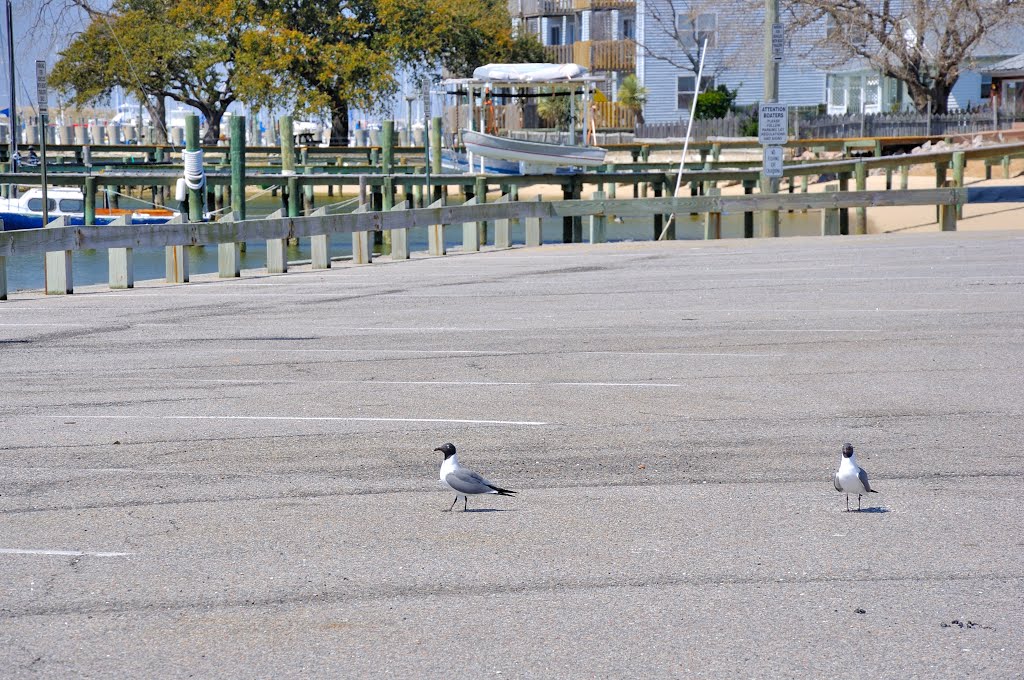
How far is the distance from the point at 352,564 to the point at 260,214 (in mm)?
56287

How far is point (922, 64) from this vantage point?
58.2 m

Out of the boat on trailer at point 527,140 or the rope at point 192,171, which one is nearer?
the rope at point 192,171

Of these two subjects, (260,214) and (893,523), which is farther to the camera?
(260,214)

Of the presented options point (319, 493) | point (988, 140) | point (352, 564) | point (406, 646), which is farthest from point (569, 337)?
point (988, 140)

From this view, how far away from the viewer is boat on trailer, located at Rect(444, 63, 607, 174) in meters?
42.5

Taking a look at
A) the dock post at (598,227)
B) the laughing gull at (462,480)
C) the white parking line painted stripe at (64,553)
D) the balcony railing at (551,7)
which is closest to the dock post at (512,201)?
the dock post at (598,227)

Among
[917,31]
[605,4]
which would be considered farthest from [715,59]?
[917,31]

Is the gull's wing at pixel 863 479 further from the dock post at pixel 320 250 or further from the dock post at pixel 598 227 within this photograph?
the dock post at pixel 598 227

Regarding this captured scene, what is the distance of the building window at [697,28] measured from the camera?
6631 cm

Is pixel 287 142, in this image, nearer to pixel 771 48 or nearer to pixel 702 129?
pixel 702 129

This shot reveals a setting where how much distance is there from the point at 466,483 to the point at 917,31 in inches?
2005

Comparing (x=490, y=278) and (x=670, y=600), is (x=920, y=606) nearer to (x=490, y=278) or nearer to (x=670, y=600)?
(x=670, y=600)

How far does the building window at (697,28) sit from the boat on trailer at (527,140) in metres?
20.8

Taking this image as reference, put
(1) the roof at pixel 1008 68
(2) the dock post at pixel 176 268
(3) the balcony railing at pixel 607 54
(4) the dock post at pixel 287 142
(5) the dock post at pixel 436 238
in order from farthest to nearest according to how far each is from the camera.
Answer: (3) the balcony railing at pixel 607 54, (1) the roof at pixel 1008 68, (4) the dock post at pixel 287 142, (5) the dock post at pixel 436 238, (2) the dock post at pixel 176 268
